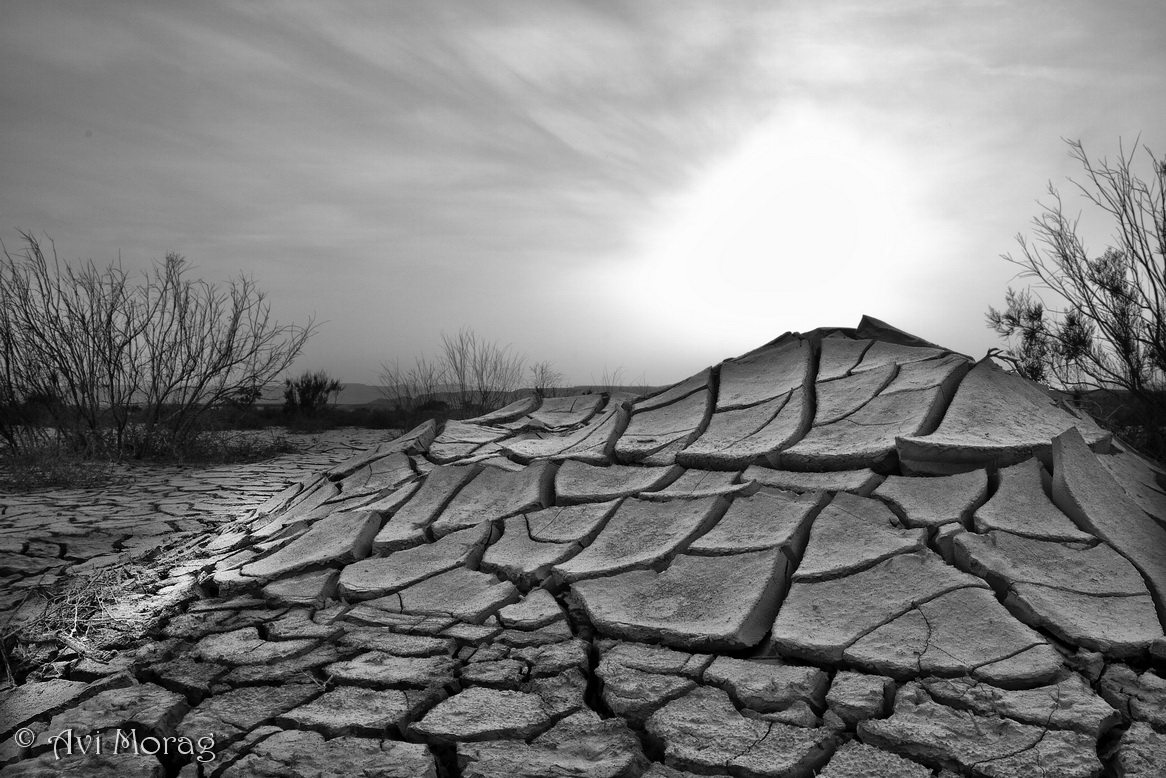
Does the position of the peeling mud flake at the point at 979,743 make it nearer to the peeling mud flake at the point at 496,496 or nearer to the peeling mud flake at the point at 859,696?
the peeling mud flake at the point at 859,696

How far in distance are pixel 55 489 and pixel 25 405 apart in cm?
225

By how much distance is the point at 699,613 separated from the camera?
6.59ft

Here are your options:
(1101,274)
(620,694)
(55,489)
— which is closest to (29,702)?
(620,694)

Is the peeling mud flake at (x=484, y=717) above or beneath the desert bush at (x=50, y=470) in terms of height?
beneath

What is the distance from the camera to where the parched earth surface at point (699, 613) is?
1.53 metres

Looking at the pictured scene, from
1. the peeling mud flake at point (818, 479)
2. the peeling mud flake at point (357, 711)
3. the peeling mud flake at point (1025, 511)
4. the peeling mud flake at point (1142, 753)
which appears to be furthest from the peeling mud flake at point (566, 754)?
the peeling mud flake at point (1025, 511)

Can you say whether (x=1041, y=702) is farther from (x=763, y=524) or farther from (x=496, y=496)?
(x=496, y=496)

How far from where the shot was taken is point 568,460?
122 inches

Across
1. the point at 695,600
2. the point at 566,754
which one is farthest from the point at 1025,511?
the point at 566,754

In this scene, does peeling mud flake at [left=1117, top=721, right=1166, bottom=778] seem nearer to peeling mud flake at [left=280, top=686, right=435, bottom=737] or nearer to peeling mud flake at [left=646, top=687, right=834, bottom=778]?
peeling mud flake at [left=646, top=687, right=834, bottom=778]

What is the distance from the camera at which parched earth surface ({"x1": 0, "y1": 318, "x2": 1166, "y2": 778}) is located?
60.4 inches

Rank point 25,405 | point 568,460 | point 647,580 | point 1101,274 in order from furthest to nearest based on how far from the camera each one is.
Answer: point 25,405
point 1101,274
point 568,460
point 647,580

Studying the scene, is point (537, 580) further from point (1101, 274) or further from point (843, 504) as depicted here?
point (1101, 274)

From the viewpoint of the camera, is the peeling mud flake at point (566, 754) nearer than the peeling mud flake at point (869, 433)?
Yes
